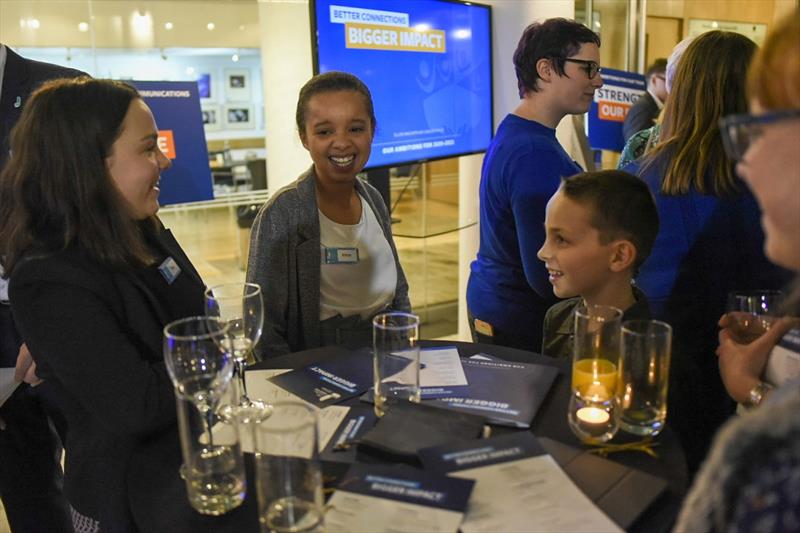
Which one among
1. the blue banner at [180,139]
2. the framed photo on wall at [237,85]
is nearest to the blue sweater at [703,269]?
the blue banner at [180,139]

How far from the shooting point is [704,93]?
5.81 feet

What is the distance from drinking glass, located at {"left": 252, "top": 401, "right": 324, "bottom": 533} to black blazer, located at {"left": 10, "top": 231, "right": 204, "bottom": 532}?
0.43m

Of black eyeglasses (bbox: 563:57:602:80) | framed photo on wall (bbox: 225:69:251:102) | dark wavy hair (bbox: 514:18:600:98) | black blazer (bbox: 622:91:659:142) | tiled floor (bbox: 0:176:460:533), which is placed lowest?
tiled floor (bbox: 0:176:460:533)

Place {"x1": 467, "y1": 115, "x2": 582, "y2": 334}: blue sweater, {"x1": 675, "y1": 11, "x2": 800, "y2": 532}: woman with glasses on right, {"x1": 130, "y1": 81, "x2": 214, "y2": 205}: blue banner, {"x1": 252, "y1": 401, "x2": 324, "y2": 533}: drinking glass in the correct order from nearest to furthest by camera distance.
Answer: {"x1": 675, "y1": 11, "x2": 800, "y2": 532}: woman with glasses on right → {"x1": 252, "y1": 401, "x2": 324, "y2": 533}: drinking glass → {"x1": 467, "y1": 115, "x2": 582, "y2": 334}: blue sweater → {"x1": 130, "y1": 81, "x2": 214, "y2": 205}: blue banner

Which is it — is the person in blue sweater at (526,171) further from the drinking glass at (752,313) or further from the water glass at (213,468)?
the water glass at (213,468)

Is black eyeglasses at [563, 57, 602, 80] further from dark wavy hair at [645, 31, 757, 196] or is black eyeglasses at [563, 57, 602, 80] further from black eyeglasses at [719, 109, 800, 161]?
black eyeglasses at [719, 109, 800, 161]

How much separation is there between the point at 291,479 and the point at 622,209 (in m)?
1.14

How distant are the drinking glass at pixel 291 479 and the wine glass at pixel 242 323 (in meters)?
0.40

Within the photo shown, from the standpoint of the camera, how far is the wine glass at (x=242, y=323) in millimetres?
1360

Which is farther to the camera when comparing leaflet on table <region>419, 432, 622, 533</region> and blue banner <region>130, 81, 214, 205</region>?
blue banner <region>130, 81, 214, 205</region>

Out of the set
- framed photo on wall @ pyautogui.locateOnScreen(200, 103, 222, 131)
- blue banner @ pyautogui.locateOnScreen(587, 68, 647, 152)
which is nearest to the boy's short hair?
blue banner @ pyautogui.locateOnScreen(587, 68, 647, 152)

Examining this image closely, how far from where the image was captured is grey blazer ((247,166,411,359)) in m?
1.96

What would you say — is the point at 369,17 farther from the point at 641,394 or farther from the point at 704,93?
the point at 641,394

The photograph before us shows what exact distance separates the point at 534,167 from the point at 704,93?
523mm
